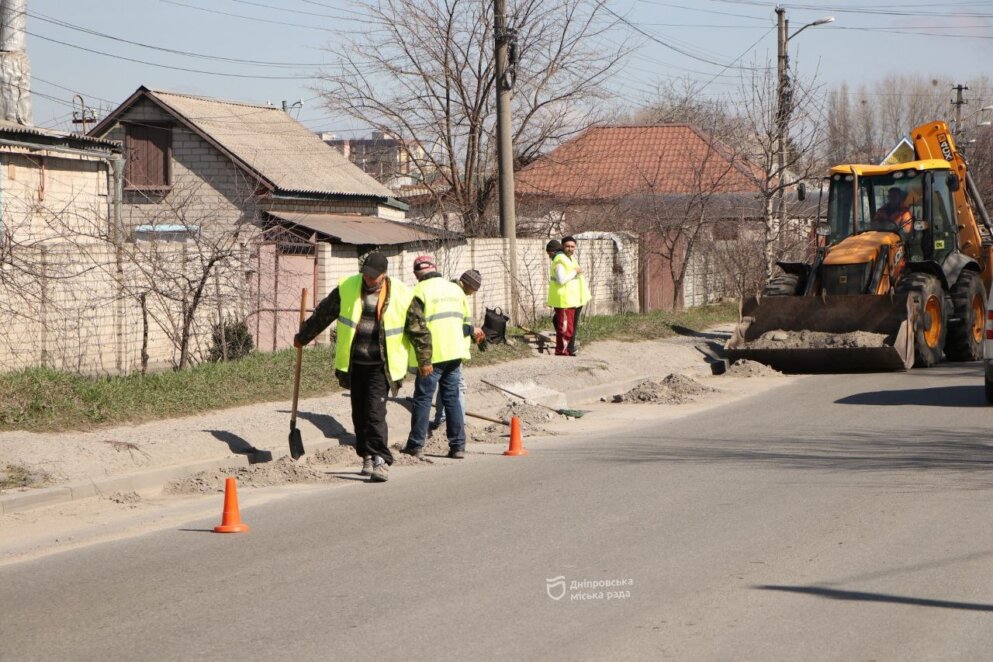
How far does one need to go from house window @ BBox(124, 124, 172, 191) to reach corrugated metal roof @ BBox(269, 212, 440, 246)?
232 inches

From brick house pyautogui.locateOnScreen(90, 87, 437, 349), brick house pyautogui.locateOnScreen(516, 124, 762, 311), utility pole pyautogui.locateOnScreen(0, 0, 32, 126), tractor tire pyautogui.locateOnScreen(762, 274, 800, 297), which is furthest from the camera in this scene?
brick house pyautogui.locateOnScreen(516, 124, 762, 311)

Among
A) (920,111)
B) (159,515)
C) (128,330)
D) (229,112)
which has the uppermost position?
(920,111)

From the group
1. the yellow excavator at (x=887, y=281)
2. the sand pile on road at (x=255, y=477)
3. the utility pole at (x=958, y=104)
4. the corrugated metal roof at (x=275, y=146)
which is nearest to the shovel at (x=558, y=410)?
the sand pile on road at (x=255, y=477)

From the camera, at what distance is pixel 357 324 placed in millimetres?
10102

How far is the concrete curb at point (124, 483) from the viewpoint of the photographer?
29.2ft

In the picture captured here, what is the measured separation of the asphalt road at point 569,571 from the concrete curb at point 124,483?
4.46ft

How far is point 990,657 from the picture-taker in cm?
525

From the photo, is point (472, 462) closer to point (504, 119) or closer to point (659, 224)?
point (504, 119)

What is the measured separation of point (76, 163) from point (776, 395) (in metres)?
14.7

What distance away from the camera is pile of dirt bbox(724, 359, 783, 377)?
18.6 meters

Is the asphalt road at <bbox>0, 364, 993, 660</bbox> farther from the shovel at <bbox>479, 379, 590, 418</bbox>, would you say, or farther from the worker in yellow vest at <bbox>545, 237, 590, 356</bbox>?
the worker in yellow vest at <bbox>545, 237, 590, 356</bbox>

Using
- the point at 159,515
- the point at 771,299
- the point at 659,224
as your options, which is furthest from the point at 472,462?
the point at 659,224

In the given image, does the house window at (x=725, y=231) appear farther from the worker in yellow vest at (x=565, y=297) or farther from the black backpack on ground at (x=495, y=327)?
the black backpack on ground at (x=495, y=327)

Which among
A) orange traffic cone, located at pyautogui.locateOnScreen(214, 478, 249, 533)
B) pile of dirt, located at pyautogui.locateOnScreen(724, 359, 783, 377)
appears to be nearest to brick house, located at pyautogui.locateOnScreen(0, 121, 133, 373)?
orange traffic cone, located at pyautogui.locateOnScreen(214, 478, 249, 533)
